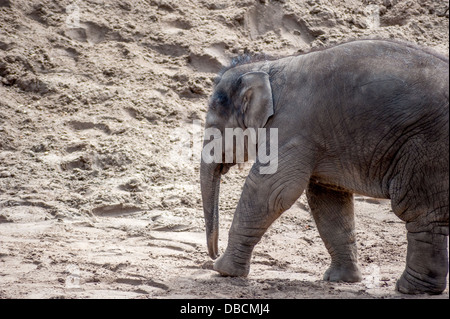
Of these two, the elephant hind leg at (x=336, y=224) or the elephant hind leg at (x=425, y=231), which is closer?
the elephant hind leg at (x=425, y=231)

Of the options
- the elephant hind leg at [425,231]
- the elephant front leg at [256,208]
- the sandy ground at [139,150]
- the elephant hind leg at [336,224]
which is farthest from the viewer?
the elephant hind leg at [336,224]

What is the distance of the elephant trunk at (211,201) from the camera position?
6270 millimetres

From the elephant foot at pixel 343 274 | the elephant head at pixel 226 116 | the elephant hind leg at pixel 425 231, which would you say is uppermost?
the elephant head at pixel 226 116

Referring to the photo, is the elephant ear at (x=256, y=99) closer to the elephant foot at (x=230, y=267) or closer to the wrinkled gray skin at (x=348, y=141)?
the wrinkled gray skin at (x=348, y=141)

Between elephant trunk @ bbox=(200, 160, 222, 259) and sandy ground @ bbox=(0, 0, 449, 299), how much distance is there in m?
0.19

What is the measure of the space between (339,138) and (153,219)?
2.44 metres

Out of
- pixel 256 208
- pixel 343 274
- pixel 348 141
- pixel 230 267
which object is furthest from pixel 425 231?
pixel 230 267

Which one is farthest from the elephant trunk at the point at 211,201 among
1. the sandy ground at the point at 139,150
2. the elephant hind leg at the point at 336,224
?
the elephant hind leg at the point at 336,224

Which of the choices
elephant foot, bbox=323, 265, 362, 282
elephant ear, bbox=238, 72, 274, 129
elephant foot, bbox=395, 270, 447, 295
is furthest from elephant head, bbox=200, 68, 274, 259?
elephant foot, bbox=395, 270, 447, 295

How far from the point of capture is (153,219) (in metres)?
7.36

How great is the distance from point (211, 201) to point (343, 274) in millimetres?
1142

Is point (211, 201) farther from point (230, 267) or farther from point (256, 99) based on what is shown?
point (256, 99)

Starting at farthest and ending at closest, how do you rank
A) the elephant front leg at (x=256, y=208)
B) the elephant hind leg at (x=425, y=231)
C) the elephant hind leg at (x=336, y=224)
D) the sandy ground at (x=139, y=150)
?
1. the elephant hind leg at (x=336, y=224)
2. the sandy ground at (x=139, y=150)
3. the elephant front leg at (x=256, y=208)
4. the elephant hind leg at (x=425, y=231)

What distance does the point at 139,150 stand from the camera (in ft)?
26.9
